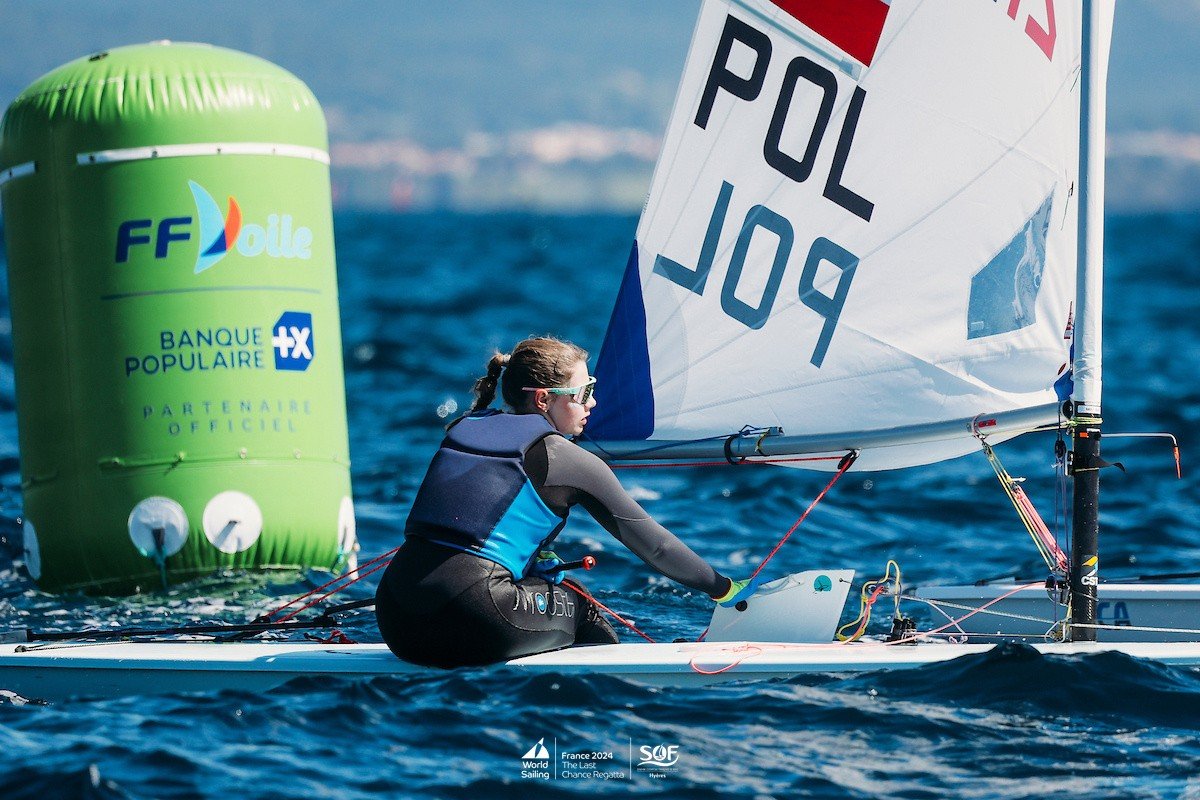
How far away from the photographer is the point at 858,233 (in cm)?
504

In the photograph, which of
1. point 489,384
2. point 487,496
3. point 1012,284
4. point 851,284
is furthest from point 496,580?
point 1012,284

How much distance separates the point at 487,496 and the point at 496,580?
249 mm

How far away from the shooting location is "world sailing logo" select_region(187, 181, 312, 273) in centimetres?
604

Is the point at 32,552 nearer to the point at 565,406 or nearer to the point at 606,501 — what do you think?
the point at 565,406

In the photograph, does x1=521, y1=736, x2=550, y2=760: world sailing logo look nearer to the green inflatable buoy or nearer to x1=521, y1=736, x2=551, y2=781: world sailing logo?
x1=521, y1=736, x2=551, y2=781: world sailing logo

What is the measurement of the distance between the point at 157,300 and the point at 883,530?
413 centimetres

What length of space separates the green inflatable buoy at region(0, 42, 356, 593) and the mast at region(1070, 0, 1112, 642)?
313cm

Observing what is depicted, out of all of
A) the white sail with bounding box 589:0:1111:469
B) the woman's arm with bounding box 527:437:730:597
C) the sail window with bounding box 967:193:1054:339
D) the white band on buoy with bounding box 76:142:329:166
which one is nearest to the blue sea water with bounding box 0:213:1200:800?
the woman's arm with bounding box 527:437:730:597

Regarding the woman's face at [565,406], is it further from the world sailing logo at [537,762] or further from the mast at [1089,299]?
the mast at [1089,299]

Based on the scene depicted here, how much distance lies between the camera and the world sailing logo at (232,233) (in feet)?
19.8

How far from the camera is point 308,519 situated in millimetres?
6258

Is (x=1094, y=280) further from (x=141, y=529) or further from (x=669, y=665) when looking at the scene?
(x=141, y=529)

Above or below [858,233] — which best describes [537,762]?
below

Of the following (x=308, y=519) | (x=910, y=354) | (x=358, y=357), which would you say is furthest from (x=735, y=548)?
(x=358, y=357)
